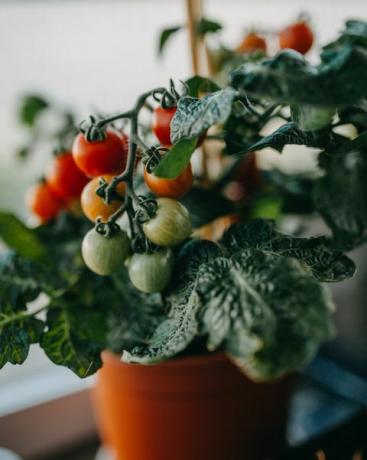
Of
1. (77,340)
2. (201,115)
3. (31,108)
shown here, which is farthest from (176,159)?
(31,108)

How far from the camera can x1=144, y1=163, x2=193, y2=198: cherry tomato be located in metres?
0.42

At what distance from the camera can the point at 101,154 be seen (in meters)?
0.45

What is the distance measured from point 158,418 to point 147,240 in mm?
263

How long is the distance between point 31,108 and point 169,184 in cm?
38

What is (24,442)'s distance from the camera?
0.86m

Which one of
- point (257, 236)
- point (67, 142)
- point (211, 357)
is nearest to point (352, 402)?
point (211, 357)

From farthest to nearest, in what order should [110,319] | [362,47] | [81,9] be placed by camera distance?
1. [81,9]
2. [110,319]
3. [362,47]

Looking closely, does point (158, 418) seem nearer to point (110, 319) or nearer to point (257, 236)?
point (110, 319)

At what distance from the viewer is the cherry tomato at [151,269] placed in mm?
424

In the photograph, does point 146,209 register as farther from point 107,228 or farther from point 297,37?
point 297,37

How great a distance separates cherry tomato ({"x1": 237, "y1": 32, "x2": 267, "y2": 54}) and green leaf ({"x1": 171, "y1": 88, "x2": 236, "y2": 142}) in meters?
0.29

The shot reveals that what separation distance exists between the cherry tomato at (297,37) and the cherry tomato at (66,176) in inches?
10.1

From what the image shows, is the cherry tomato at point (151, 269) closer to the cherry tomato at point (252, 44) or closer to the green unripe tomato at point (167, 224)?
the green unripe tomato at point (167, 224)

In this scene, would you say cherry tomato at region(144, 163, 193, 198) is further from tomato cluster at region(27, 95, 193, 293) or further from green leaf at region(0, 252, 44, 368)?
green leaf at region(0, 252, 44, 368)
